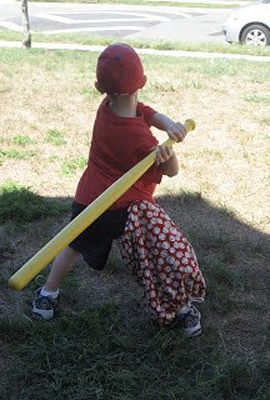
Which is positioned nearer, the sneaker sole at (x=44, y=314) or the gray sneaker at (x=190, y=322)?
the gray sneaker at (x=190, y=322)

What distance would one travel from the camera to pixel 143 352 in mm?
2578

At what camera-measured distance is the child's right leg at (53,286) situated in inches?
109

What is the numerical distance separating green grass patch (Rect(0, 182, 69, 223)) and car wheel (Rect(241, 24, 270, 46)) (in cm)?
815

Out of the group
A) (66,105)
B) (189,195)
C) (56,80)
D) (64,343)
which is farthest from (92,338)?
(56,80)

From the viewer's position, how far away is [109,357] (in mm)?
2525

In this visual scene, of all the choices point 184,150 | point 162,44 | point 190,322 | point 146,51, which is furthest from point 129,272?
point 162,44

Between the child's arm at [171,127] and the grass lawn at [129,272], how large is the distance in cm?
87

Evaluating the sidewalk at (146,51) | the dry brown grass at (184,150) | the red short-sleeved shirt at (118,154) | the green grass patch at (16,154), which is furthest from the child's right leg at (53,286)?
the sidewalk at (146,51)

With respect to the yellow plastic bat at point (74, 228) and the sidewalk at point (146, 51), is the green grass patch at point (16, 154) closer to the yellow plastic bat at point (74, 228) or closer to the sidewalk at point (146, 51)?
the yellow plastic bat at point (74, 228)

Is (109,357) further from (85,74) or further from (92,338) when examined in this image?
(85,74)

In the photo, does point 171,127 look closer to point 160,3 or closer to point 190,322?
point 190,322

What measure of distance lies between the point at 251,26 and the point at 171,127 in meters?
9.45

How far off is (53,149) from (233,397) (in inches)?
121

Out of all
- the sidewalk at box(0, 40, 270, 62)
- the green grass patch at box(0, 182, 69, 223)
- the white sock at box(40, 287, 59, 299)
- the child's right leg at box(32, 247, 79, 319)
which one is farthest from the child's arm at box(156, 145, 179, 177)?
the sidewalk at box(0, 40, 270, 62)
